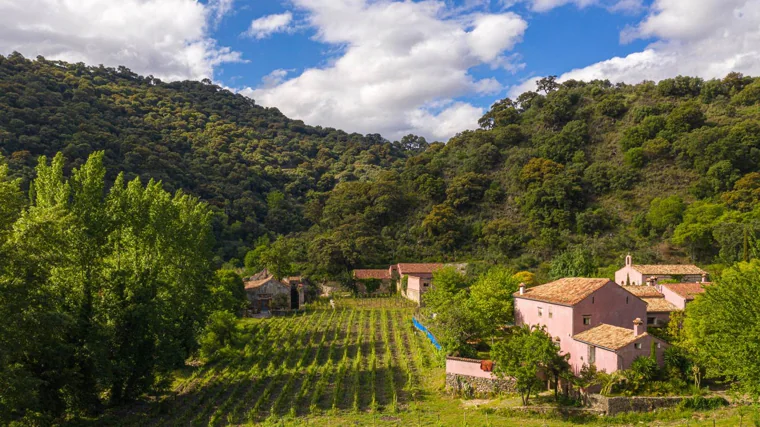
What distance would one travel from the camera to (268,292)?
182ft

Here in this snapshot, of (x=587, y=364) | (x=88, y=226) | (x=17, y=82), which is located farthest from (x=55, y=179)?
(x=17, y=82)

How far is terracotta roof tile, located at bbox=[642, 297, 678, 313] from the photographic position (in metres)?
32.0

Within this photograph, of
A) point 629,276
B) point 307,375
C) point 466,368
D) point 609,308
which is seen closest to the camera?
point 466,368

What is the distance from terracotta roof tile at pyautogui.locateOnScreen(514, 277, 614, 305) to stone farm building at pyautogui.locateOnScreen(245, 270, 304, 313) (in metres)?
30.3

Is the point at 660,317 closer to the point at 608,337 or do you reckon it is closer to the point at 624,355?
the point at 608,337

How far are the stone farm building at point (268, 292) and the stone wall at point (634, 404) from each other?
3966 cm

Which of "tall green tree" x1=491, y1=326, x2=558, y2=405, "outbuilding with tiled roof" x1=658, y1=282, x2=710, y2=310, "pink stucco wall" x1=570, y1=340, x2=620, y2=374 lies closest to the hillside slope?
"outbuilding with tiled roof" x1=658, y1=282, x2=710, y2=310

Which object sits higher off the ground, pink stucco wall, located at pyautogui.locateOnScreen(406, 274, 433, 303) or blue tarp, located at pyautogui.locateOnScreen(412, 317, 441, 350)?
pink stucco wall, located at pyautogui.locateOnScreen(406, 274, 433, 303)

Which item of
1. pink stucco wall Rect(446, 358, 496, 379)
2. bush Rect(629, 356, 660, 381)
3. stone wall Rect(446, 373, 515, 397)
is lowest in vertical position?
stone wall Rect(446, 373, 515, 397)

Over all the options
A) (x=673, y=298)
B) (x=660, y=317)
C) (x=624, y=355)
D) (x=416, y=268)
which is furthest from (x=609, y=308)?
(x=416, y=268)

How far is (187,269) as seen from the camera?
30.6 m

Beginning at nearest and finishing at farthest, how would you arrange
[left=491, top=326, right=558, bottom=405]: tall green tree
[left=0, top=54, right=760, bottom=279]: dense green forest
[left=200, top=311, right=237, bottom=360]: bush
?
[left=491, top=326, right=558, bottom=405]: tall green tree < [left=200, top=311, right=237, bottom=360]: bush < [left=0, top=54, right=760, bottom=279]: dense green forest

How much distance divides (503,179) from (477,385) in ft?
194

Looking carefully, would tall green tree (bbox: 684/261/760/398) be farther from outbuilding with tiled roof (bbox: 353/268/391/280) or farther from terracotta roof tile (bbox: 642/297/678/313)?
outbuilding with tiled roof (bbox: 353/268/391/280)
